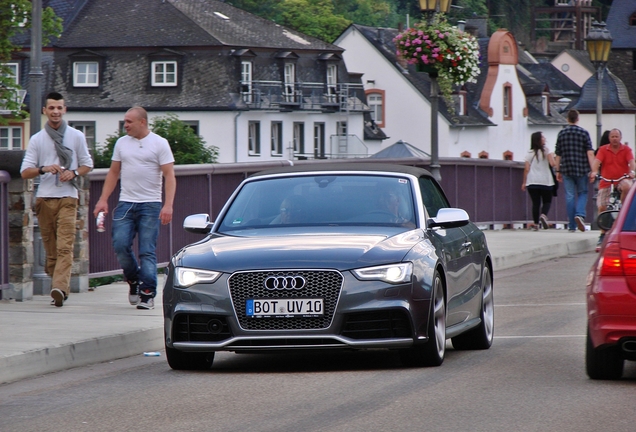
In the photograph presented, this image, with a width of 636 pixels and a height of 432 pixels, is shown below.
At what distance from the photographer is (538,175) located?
26750 millimetres

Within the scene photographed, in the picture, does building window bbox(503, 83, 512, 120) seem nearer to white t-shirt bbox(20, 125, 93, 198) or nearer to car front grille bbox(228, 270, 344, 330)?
white t-shirt bbox(20, 125, 93, 198)

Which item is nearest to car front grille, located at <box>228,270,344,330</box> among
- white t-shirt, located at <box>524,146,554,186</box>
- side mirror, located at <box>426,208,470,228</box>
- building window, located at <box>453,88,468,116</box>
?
side mirror, located at <box>426,208,470,228</box>

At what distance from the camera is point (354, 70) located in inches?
3706

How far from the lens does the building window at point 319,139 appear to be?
292ft

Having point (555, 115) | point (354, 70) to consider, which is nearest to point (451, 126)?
point (354, 70)

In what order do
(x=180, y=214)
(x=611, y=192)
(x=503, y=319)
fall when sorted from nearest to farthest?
1. (x=503, y=319)
2. (x=180, y=214)
3. (x=611, y=192)

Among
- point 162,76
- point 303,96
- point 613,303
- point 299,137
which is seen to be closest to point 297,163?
point 613,303

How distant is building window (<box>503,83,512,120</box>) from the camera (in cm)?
9769

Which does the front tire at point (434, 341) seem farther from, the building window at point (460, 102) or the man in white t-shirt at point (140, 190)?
the building window at point (460, 102)

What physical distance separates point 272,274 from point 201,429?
6.83 feet

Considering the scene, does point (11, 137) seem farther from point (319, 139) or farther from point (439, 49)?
point (439, 49)

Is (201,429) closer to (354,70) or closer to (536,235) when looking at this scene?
(536,235)

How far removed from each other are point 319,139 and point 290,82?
485cm

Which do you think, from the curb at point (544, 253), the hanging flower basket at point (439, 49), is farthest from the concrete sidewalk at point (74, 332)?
the hanging flower basket at point (439, 49)
